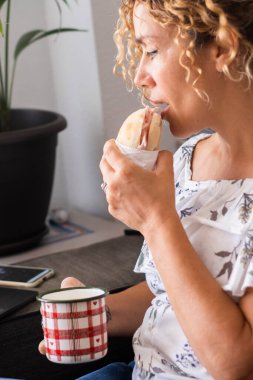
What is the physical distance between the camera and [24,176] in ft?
5.94

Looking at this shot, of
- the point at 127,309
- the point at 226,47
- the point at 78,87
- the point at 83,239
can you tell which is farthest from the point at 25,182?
the point at 226,47

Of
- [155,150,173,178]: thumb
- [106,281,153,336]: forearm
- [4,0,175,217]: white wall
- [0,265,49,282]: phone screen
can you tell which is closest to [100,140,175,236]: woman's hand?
[155,150,173,178]: thumb

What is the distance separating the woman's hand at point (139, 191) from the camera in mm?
1137

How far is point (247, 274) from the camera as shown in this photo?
3.56ft

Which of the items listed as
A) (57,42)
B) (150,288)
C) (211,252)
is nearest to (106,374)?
(150,288)

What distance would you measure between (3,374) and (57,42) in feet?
3.47

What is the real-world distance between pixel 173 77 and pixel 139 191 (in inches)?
7.2

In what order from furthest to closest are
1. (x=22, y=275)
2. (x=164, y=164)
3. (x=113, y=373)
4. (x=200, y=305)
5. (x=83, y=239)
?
(x=83, y=239)
(x=22, y=275)
(x=113, y=373)
(x=164, y=164)
(x=200, y=305)

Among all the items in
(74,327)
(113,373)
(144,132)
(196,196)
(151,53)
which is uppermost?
(151,53)

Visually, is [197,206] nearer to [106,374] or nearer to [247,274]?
[247,274]

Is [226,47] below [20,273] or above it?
above

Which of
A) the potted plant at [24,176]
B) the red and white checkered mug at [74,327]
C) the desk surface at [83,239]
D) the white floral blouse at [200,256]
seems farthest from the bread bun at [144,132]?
the desk surface at [83,239]

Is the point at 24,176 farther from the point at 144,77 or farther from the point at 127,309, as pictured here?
the point at 144,77

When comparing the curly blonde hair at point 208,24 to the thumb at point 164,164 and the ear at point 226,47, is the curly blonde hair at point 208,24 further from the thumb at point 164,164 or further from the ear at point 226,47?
the thumb at point 164,164
